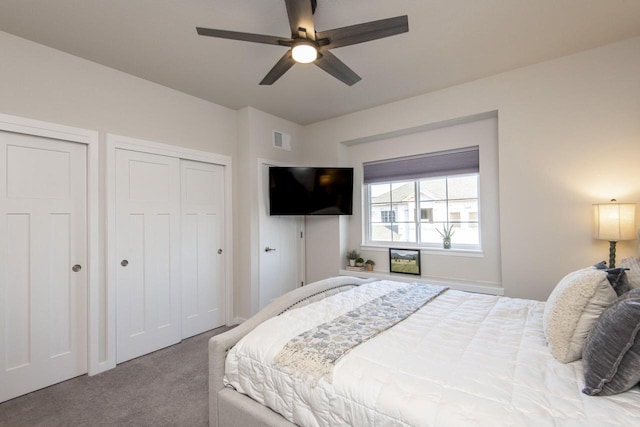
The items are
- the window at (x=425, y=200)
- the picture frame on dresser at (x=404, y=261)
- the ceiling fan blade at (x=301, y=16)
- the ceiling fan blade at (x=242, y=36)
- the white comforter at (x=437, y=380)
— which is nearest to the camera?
the white comforter at (x=437, y=380)

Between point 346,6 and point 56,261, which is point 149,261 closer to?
point 56,261

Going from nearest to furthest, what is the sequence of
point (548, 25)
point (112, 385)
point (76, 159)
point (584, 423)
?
1. point (584, 423)
2. point (548, 25)
3. point (112, 385)
4. point (76, 159)

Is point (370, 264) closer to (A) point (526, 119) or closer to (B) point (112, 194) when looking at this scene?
(A) point (526, 119)

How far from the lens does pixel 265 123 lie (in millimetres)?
3852

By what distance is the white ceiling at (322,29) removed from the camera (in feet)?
6.47

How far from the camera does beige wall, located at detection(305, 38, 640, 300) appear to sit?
240cm

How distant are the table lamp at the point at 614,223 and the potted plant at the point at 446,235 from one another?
1326 mm

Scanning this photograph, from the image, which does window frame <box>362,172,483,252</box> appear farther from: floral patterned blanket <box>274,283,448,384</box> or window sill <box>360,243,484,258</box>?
floral patterned blanket <box>274,283,448,384</box>

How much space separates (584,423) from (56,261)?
3.38m

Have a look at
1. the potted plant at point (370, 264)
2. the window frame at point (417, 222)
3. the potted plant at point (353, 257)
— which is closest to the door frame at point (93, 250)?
the potted plant at point (353, 257)

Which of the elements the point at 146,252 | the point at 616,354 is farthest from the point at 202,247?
the point at 616,354

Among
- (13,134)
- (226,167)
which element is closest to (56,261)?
(13,134)

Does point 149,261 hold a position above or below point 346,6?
below

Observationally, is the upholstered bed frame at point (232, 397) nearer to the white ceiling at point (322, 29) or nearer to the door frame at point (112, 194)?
the door frame at point (112, 194)
